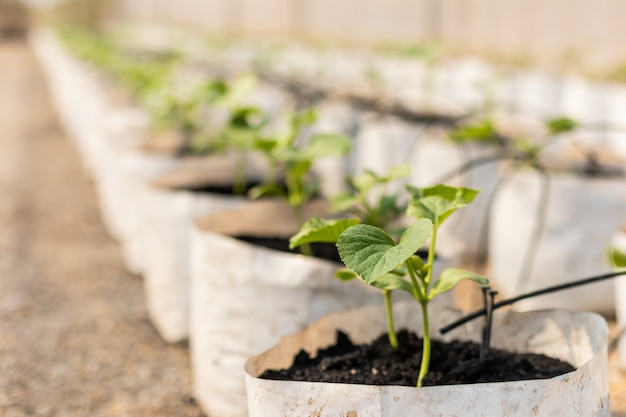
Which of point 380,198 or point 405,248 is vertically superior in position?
point 405,248

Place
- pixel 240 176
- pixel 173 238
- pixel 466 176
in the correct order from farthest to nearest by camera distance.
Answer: pixel 466 176
pixel 240 176
pixel 173 238

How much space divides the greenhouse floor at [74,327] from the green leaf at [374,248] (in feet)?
3.07

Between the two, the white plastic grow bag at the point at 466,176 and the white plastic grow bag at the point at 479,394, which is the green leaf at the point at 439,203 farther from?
the white plastic grow bag at the point at 466,176

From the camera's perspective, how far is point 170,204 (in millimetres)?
2174

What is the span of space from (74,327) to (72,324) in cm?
3

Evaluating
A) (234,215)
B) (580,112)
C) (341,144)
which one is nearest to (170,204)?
(234,215)

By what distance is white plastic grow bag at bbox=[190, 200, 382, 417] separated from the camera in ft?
5.05

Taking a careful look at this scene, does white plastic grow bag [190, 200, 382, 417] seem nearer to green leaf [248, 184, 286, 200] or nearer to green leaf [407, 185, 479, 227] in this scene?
green leaf [248, 184, 286, 200]

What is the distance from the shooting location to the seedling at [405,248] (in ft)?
3.18

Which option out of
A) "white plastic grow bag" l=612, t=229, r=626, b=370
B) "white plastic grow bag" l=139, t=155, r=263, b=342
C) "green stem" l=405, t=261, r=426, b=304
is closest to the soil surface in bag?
"green stem" l=405, t=261, r=426, b=304

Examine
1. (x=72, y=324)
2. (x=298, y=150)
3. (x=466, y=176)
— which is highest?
(x=298, y=150)

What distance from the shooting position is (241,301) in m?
1.60

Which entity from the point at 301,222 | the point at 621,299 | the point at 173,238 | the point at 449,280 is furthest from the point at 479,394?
the point at 173,238

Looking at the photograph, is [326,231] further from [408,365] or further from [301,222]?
[301,222]
